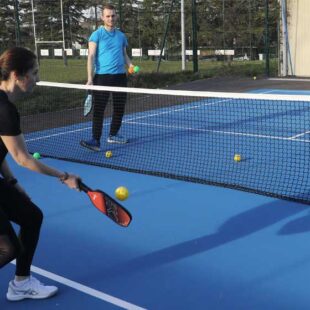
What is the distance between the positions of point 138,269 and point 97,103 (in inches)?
176

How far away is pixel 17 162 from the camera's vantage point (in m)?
3.05

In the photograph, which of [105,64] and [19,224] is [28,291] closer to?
[19,224]

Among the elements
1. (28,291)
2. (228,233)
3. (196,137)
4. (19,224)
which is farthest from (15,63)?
(196,137)

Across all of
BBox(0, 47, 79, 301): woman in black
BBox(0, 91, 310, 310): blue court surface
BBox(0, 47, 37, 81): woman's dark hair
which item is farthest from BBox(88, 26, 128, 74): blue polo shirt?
BBox(0, 47, 37, 81): woman's dark hair

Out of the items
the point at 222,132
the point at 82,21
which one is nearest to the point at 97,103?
the point at 222,132

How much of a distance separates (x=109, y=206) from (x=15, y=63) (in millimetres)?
1045

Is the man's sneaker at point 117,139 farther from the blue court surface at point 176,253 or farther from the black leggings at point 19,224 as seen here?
the black leggings at point 19,224

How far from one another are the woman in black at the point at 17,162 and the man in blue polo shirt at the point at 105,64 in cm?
461

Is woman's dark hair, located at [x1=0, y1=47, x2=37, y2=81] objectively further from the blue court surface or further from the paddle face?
the blue court surface

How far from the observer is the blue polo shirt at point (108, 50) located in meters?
7.70

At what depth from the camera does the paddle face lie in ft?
10.6

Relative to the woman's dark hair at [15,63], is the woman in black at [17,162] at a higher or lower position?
lower

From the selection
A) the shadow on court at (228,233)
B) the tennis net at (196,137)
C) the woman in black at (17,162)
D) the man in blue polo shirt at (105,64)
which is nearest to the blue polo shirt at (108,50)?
the man in blue polo shirt at (105,64)

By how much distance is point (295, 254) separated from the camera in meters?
4.03
